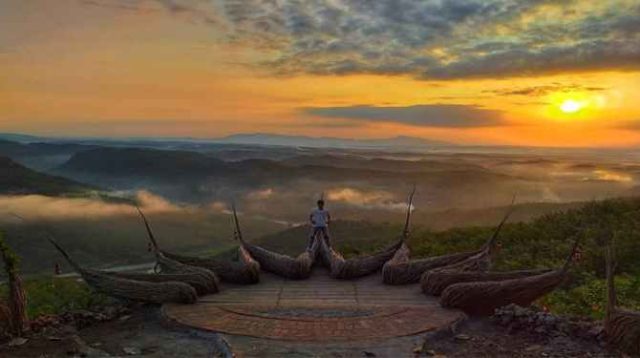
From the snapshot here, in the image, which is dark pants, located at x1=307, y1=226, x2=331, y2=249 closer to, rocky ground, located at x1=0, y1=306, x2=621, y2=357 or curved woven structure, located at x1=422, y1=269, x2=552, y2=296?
curved woven structure, located at x1=422, y1=269, x2=552, y2=296

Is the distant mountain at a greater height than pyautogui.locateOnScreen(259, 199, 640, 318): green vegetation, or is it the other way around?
pyautogui.locateOnScreen(259, 199, 640, 318): green vegetation

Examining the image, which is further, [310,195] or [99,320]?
[310,195]

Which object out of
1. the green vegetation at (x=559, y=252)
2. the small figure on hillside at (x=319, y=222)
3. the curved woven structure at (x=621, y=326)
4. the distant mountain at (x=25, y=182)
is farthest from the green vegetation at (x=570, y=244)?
the distant mountain at (x=25, y=182)

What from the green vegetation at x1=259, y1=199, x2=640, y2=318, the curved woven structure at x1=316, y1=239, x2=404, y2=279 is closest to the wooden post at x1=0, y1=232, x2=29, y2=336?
the curved woven structure at x1=316, y1=239, x2=404, y2=279

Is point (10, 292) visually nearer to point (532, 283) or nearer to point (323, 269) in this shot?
point (323, 269)

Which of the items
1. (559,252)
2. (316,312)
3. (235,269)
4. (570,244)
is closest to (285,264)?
(235,269)

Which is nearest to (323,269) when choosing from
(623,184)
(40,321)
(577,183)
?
(40,321)

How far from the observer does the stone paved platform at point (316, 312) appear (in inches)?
352

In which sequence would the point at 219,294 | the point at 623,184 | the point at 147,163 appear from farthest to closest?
the point at 147,163
the point at 623,184
the point at 219,294

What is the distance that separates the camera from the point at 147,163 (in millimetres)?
77375

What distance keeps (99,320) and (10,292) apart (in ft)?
5.20

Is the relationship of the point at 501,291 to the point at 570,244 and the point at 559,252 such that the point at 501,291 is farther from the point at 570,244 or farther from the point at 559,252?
the point at 570,244

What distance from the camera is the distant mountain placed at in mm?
50594

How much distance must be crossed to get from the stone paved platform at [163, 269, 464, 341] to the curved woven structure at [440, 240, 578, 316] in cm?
28
